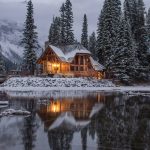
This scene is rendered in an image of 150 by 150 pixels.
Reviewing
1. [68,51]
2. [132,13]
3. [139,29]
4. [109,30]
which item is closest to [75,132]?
[68,51]

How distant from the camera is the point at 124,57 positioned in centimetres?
7294

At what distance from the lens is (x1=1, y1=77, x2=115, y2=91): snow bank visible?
2411 inches

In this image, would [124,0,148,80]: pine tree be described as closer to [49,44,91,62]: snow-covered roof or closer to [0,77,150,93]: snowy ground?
[49,44,91,62]: snow-covered roof

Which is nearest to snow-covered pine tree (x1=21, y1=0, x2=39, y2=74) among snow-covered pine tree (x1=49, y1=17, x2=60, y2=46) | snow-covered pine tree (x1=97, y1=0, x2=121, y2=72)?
snow-covered pine tree (x1=97, y1=0, x2=121, y2=72)

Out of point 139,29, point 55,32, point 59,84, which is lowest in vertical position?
point 59,84

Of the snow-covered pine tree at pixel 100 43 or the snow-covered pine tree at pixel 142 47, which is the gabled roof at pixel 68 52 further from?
the snow-covered pine tree at pixel 142 47

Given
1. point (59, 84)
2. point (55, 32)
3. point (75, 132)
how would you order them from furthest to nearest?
point (55, 32) → point (59, 84) → point (75, 132)

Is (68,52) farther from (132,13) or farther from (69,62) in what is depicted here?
(132,13)

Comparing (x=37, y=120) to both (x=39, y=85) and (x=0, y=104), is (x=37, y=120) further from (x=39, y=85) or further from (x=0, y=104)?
(x=39, y=85)

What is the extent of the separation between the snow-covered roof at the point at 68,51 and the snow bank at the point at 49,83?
1047 centimetres

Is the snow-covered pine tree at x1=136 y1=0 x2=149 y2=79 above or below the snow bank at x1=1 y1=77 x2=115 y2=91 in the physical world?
above

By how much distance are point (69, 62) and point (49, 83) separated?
1337 centimetres

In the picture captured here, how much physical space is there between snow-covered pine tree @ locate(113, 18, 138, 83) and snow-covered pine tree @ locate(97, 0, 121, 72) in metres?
2.42

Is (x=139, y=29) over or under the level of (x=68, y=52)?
over
